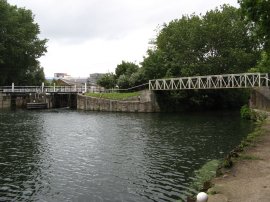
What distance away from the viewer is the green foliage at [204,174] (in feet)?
59.9

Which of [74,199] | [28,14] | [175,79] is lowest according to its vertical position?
[74,199]

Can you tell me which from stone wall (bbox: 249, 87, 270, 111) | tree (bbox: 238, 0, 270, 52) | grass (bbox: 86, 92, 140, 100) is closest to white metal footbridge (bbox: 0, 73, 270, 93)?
stone wall (bbox: 249, 87, 270, 111)

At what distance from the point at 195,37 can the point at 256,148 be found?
1826 inches

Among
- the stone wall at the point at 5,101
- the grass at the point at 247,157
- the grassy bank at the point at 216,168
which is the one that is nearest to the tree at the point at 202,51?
the stone wall at the point at 5,101

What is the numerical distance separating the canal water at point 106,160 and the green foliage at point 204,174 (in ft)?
1.38

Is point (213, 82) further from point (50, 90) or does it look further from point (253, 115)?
point (50, 90)

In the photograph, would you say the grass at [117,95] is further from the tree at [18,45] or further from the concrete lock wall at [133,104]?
the tree at [18,45]

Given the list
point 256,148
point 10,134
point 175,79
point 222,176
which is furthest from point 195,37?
point 222,176

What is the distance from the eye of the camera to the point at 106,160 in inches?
969

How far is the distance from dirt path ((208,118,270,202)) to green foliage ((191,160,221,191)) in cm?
145

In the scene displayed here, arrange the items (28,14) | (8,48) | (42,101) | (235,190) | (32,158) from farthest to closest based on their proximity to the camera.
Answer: (28,14) → (8,48) → (42,101) → (32,158) → (235,190)

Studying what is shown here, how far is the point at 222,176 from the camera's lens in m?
17.1

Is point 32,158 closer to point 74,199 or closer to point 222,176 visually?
point 74,199

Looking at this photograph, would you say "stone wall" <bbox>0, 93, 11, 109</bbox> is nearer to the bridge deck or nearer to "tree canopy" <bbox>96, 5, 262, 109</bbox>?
the bridge deck
